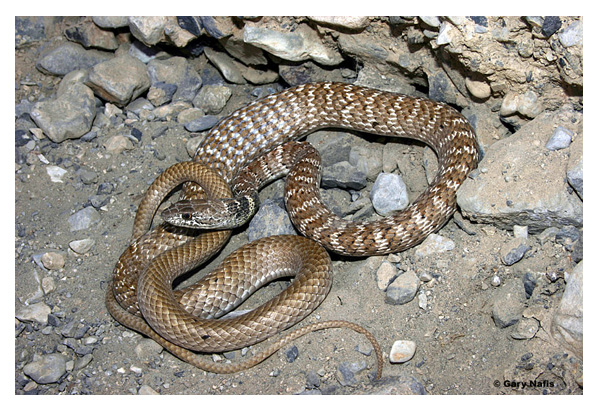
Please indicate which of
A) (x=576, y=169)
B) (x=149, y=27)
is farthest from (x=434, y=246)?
(x=149, y=27)

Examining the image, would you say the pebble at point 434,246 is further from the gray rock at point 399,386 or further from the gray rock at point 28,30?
the gray rock at point 28,30

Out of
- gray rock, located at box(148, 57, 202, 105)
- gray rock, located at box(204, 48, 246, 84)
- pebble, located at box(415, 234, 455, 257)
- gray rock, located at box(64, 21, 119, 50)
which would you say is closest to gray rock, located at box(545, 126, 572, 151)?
pebble, located at box(415, 234, 455, 257)

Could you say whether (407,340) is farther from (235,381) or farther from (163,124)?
(163,124)

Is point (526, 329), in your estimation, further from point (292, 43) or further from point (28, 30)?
point (28, 30)

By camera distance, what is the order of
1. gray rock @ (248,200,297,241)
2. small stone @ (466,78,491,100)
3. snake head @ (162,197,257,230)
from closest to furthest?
snake head @ (162,197,257,230) < small stone @ (466,78,491,100) < gray rock @ (248,200,297,241)

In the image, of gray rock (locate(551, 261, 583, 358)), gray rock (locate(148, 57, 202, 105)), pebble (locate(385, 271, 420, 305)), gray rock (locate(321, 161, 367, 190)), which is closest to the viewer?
gray rock (locate(551, 261, 583, 358))

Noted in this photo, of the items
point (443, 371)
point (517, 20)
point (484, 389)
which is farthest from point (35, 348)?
point (517, 20)

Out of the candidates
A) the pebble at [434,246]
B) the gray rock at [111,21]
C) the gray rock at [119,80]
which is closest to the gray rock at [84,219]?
the gray rock at [119,80]

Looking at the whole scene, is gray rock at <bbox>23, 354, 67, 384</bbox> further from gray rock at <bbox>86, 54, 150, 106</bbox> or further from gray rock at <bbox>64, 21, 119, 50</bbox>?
gray rock at <bbox>64, 21, 119, 50</bbox>
